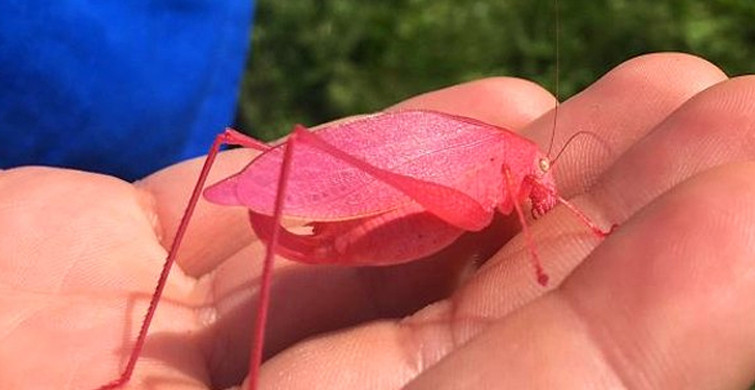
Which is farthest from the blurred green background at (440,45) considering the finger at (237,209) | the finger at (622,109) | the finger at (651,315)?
the finger at (651,315)

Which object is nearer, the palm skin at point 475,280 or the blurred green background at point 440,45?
the palm skin at point 475,280

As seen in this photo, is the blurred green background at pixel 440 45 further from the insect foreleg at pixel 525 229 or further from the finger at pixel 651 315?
the finger at pixel 651 315

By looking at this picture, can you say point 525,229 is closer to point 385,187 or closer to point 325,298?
point 385,187

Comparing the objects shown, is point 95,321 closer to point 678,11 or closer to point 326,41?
point 326,41

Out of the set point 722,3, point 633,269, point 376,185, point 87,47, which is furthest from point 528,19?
point 633,269

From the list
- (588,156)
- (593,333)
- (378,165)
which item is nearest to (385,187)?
(378,165)
